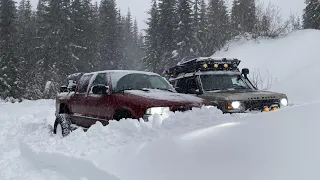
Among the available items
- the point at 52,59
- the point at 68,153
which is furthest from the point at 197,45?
the point at 68,153

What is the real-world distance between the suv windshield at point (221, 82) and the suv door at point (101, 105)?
238cm

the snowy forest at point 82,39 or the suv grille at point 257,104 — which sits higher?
the snowy forest at point 82,39

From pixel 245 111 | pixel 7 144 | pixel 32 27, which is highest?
pixel 32 27

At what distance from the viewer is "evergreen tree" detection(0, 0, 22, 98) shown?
32.5m

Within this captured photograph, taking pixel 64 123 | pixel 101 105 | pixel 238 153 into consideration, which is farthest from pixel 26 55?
pixel 238 153

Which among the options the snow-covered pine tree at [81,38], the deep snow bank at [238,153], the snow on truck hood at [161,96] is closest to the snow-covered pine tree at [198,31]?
the snow-covered pine tree at [81,38]

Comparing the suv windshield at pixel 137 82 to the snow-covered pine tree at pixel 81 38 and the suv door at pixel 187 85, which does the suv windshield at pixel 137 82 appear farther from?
the snow-covered pine tree at pixel 81 38

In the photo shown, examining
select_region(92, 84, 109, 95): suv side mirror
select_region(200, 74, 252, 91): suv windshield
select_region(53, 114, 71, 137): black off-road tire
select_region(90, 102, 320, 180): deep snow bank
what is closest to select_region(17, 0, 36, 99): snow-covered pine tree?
select_region(53, 114, 71, 137): black off-road tire

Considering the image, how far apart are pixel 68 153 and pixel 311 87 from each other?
1417 centimetres

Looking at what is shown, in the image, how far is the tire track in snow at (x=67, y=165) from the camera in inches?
176

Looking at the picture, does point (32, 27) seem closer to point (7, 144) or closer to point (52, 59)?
point (52, 59)

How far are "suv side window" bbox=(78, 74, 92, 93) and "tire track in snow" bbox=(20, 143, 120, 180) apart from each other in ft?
6.39

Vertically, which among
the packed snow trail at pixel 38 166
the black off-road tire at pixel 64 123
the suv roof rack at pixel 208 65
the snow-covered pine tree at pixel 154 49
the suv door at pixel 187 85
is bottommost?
the packed snow trail at pixel 38 166

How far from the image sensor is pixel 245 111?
7195 mm
